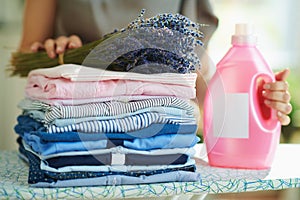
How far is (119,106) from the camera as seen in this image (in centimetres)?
83

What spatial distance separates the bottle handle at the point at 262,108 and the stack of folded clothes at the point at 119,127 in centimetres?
14

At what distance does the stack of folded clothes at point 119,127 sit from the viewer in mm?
799

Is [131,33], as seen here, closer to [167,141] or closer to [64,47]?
[167,141]

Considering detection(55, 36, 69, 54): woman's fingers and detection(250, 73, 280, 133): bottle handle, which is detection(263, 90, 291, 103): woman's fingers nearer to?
detection(250, 73, 280, 133): bottle handle

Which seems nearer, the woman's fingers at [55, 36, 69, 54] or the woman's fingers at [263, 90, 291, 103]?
the woman's fingers at [263, 90, 291, 103]

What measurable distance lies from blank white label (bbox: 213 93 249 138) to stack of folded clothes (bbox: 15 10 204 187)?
10 cm

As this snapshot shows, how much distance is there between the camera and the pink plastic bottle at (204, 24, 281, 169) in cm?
95

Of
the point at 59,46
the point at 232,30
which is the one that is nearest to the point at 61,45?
the point at 59,46

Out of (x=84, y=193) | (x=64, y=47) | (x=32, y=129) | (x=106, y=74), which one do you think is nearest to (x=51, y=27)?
(x=64, y=47)

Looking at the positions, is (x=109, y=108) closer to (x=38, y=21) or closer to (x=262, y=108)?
(x=262, y=108)

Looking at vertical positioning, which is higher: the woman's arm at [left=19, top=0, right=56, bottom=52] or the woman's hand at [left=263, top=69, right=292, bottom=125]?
the woman's arm at [left=19, top=0, right=56, bottom=52]

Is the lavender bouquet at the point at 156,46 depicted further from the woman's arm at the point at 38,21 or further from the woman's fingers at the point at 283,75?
the woman's arm at the point at 38,21

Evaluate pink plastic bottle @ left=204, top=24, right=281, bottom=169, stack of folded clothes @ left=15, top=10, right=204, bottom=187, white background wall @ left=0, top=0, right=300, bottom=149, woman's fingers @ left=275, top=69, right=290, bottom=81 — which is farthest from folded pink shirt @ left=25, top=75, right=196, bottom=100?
white background wall @ left=0, top=0, right=300, bottom=149

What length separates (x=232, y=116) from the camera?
0.95 meters
